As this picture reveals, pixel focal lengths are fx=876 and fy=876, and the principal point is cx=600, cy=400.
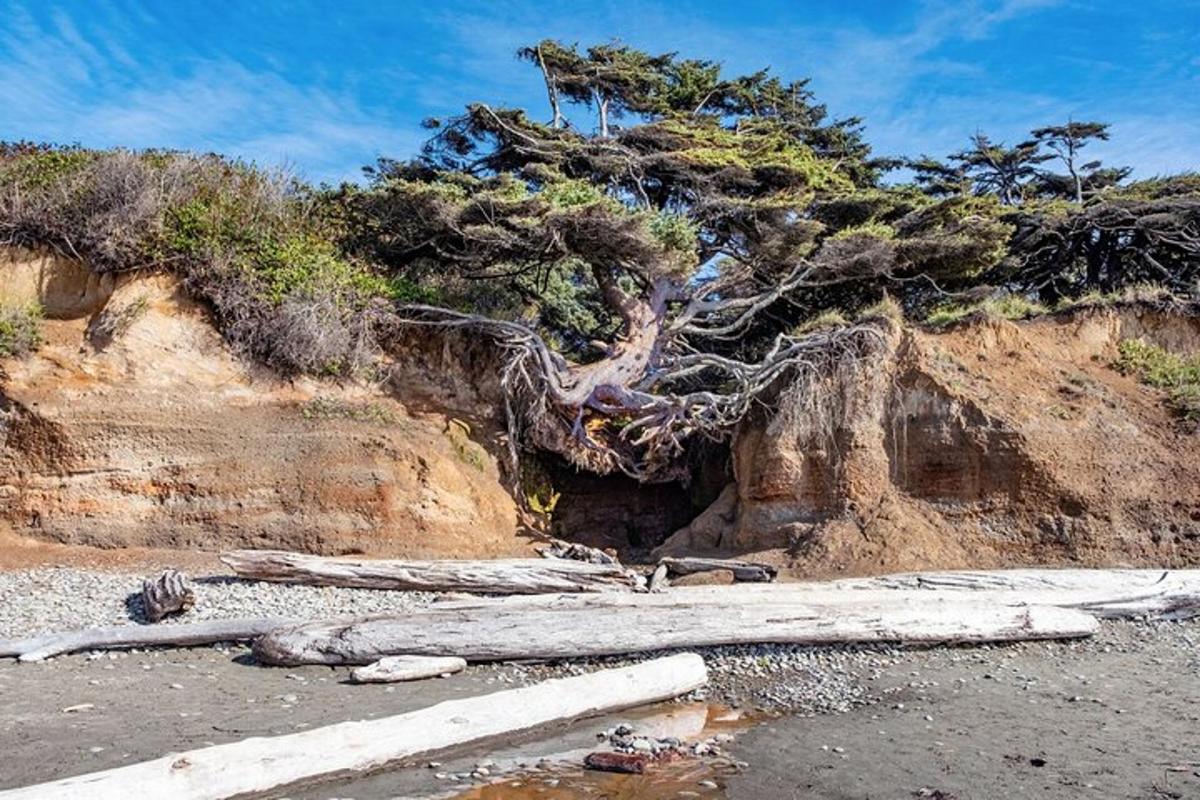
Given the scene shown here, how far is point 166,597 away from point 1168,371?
15.7 metres

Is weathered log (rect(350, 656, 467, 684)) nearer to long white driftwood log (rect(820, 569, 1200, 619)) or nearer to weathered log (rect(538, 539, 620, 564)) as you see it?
long white driftwood log (rect(820, 569, 1200, 619))

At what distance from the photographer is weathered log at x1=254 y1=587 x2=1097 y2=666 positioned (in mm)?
8484

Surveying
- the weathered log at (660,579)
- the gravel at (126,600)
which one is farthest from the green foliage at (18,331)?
the weathered log at (660,579)

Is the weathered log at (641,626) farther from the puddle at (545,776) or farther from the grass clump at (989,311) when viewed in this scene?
the grass clump at (989,311)

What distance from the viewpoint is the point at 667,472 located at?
680 inches

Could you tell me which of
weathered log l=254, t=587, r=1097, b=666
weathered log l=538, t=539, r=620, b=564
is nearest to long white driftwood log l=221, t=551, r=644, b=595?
weathered log l=254, t=587, r=1097, b=666

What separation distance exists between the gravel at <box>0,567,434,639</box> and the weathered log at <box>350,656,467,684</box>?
1.08 m

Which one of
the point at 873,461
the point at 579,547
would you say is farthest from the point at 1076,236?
the point at 579,547

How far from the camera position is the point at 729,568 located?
13.1 metres

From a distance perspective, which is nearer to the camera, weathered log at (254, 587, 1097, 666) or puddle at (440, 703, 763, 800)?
puddle at (440, 703, 763, 800)

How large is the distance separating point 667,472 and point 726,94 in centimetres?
1364

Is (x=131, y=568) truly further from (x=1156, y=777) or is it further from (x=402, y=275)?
(x=1156, y=777)

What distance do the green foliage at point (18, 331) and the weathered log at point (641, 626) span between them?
317 inches

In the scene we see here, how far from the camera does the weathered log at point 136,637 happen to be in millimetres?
8477
